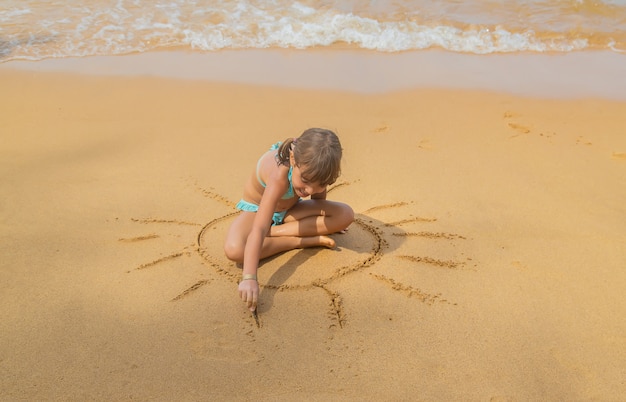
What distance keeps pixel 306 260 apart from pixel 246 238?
13.6 inches

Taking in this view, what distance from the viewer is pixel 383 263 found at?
3193 millimetres

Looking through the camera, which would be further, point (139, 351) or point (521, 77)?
point (521, 77)

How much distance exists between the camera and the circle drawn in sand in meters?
3.05

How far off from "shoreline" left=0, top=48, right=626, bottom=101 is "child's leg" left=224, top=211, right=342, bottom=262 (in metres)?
2.40

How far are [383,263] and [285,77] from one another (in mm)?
2968

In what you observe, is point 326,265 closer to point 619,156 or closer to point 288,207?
point 288,207

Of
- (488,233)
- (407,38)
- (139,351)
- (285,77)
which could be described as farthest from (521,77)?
(139,351)

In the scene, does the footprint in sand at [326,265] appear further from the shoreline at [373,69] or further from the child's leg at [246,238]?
the shoreline at [373,69]

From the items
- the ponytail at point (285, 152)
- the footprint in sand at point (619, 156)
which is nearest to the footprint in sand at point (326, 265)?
the ponytail at point (285, 152)

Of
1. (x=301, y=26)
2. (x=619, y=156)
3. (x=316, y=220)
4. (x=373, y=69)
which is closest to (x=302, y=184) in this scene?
(x=316, y=220)

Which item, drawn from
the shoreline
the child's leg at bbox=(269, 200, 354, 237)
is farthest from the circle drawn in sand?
the shoreline

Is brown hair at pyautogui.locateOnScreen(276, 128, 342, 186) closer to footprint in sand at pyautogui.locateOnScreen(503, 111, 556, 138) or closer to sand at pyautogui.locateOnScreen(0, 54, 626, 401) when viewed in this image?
sand at pyautogui.locateOnScreen(0, 54, 626, 401)

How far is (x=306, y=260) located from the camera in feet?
10.6

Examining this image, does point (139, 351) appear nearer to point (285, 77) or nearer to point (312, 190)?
point (312, 190)
